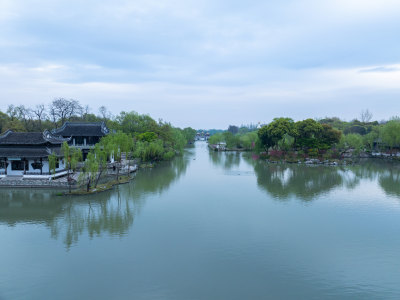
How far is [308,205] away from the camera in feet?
66.9

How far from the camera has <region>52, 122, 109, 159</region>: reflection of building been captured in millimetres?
35156

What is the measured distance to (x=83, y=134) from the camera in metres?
35.2

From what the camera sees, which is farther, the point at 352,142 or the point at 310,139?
the point at 352,142

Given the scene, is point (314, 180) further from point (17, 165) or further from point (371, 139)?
point (371, 139)

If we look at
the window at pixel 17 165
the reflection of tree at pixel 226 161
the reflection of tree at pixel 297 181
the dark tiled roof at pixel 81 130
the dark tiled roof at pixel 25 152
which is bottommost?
the reflection of tree at pixel 297 181

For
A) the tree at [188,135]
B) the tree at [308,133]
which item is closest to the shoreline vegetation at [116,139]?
the tree at [308,133]

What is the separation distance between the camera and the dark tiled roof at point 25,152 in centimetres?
2545

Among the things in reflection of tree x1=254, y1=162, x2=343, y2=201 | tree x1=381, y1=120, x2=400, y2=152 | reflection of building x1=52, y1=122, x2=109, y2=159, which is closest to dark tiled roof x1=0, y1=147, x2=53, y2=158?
reflection of building x1=52, y1=122, x2=109, y2=159

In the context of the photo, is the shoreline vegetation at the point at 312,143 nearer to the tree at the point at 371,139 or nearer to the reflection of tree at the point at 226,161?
the tree at the point at 371,139

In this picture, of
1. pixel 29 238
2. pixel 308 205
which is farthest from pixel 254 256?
pixel 29 238

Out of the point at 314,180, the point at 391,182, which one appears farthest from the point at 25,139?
the point at 391,182

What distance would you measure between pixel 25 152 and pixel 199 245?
21577mm

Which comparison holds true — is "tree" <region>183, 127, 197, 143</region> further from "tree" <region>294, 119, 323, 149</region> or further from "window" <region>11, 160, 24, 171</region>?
"window" <region>11, 160, 24, 171</region>

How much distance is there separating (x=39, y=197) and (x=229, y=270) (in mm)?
18160
